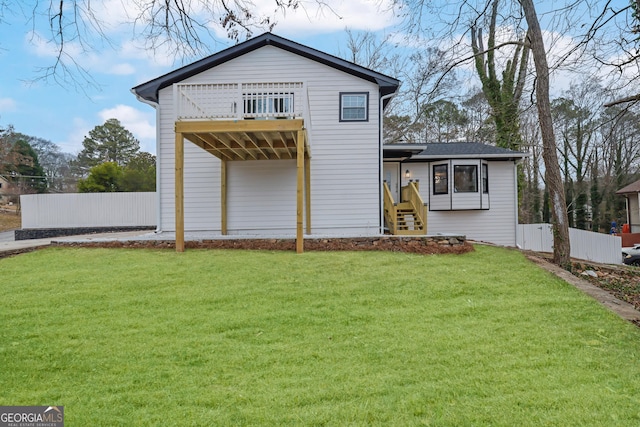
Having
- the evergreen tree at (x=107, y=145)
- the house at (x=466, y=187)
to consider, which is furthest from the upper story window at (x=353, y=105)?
the evergreen tree at (x=107, y=145)

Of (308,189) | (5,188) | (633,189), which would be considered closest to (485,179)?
(308,189)

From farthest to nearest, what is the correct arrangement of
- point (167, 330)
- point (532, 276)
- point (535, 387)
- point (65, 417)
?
1. point (532, 276)
2. point (167, 330)
3. point (535, 387)
4. point (65, 417)

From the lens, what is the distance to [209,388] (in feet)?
9.48

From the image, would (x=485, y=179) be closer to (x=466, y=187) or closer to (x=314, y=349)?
(x=466, y=187)

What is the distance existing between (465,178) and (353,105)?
578 centimetres

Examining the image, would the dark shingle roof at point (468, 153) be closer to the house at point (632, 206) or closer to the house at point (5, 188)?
the house at point (632, 206)

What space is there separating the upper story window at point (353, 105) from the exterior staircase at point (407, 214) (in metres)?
2.70

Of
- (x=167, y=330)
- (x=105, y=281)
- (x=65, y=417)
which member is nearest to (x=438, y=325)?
(x=167, y=330)

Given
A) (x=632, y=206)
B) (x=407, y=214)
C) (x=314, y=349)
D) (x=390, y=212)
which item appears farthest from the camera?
(x=632, y=206)

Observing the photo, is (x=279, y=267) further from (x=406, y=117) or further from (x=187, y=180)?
(x=406, y=117)

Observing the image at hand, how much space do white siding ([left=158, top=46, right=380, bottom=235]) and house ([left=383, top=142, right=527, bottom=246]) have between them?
10.7ft

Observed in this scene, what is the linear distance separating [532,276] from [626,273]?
14.4 feet

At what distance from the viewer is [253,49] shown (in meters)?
11.0

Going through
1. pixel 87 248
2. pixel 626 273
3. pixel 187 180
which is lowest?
pixel 626 273
